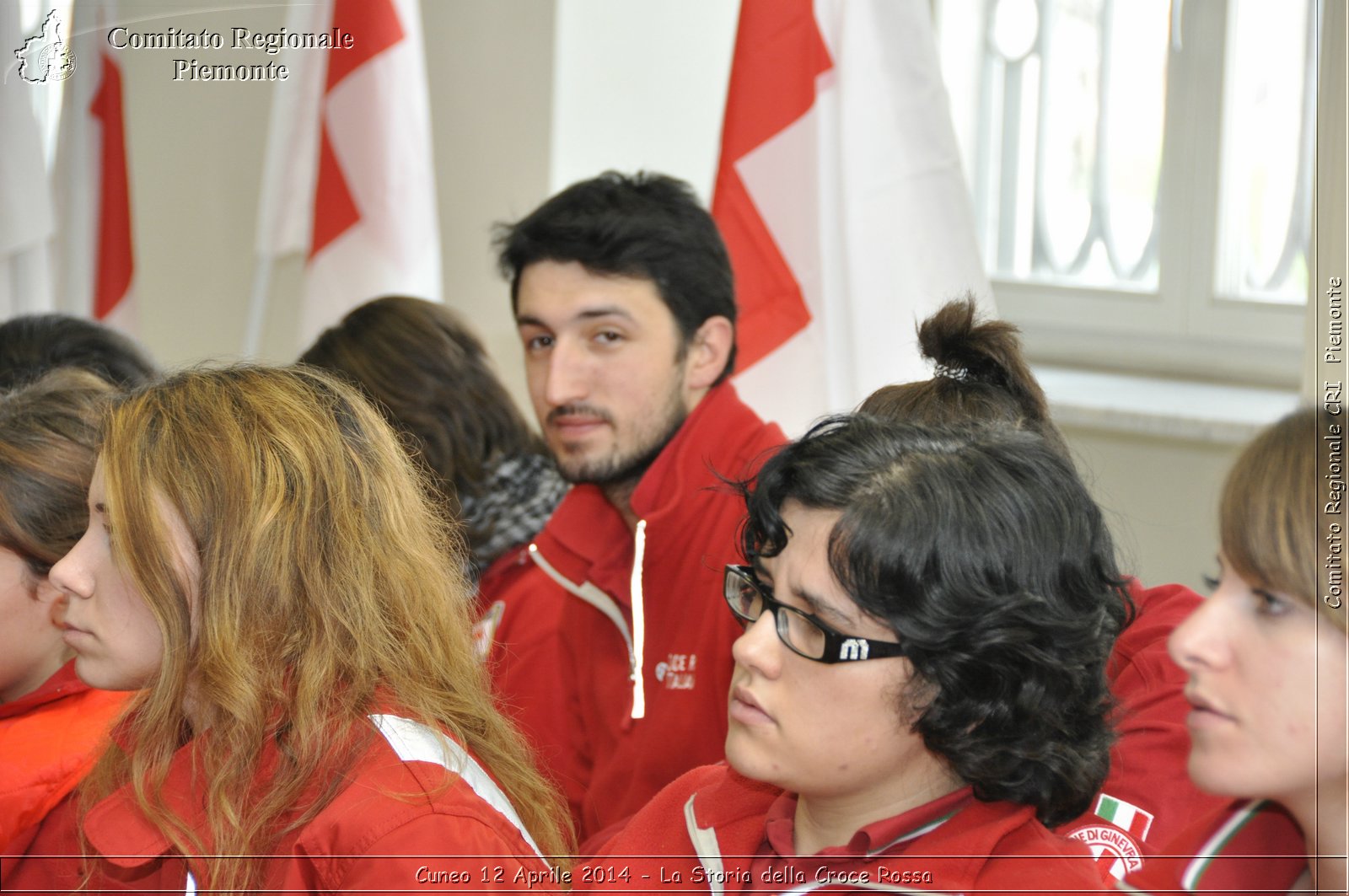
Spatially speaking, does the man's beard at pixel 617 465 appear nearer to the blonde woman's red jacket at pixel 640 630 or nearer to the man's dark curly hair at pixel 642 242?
the blonde woman's red jacket at pixel 640 630

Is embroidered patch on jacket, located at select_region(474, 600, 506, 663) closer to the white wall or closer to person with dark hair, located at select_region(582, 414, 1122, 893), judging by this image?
person with dark hair, located at select_region(582, 414, 1122, 893)

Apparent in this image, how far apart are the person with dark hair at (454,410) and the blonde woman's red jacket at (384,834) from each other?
0.96 metres

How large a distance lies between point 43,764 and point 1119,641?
42.9 inches

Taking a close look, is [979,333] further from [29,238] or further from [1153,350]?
[29,238]

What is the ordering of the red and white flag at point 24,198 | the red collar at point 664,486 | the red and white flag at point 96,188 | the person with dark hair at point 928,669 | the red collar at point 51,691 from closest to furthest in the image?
the person with dark hair at point 928,669
the red collar at point 51,691
the red collar at point 664,486
the red and white flag at point 24,198
the red and white flag at point 96,188

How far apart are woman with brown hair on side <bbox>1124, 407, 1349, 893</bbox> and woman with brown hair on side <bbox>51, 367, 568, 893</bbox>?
1.85ft

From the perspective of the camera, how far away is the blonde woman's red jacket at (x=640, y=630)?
1696 mm

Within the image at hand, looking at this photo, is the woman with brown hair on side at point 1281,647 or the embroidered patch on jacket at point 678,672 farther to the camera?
the embroidered patch on jacket at point 678,672

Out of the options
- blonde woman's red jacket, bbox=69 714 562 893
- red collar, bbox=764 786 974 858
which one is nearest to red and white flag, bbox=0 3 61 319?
blonde woman's red jacket, bbox=69 714 562 893

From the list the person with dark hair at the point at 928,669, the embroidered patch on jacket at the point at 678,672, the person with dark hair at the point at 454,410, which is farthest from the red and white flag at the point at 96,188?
the person with dark hair at the point at 928,669

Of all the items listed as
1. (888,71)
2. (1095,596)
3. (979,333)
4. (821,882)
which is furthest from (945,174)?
(821,882)

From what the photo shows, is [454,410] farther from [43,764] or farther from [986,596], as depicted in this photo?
[986,596]

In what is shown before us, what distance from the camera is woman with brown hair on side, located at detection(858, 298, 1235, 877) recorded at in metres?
1.09

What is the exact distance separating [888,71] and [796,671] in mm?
1463
